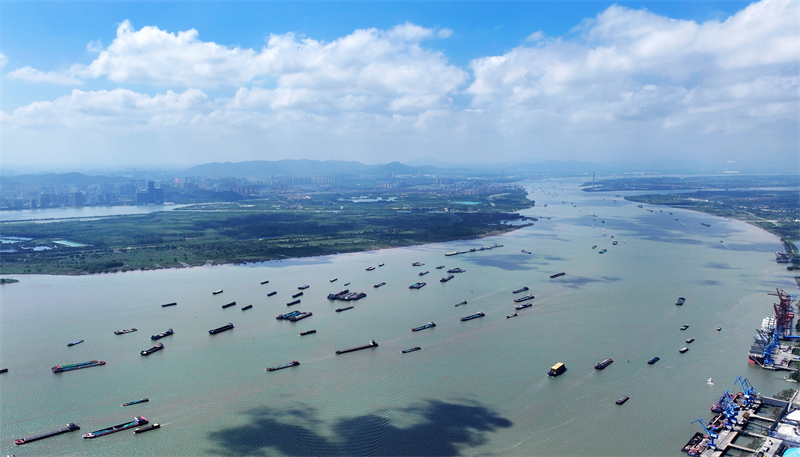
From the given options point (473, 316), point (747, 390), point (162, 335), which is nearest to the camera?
point (747, 390)

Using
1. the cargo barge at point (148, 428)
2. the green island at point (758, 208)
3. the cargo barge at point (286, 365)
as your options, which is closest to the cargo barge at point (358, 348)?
the cargo barge at point (286, 365)

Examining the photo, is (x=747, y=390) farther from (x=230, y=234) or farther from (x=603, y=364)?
(x=230, y=234)

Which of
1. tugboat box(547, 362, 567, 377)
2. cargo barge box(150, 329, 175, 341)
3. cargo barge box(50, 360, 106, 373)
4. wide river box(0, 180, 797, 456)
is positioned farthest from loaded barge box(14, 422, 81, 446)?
tugboat box(547, 362, 567, 377)

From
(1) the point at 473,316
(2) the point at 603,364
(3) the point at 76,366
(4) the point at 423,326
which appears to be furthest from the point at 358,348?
(3) the point at 76,366

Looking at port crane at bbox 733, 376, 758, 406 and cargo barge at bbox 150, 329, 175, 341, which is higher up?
cargo barge at bbox 150, 329, 175, 341

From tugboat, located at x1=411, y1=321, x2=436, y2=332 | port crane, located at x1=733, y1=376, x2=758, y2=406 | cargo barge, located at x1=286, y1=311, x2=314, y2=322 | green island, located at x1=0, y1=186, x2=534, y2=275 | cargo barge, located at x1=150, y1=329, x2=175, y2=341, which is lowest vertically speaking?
port crane, located at x1=733, y1=376, x2=758, y2=406

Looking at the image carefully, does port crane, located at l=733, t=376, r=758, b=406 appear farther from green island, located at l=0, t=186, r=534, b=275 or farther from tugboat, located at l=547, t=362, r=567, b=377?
green island, located at l=0, t=186, r=534, b=275

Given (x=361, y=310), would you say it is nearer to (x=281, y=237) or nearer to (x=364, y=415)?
(x=364, y=415)

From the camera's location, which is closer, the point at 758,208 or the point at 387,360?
the point at 387,360
